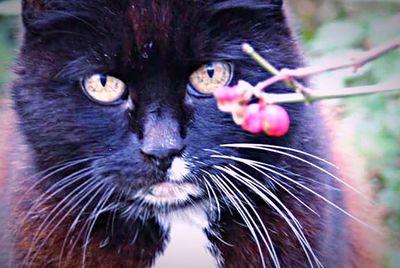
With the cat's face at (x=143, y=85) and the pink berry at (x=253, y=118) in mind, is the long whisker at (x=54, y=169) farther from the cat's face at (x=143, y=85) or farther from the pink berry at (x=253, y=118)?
the pink berry at (x=253, y=118)

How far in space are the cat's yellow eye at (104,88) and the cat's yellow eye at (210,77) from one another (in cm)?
9

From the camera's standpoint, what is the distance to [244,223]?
118 cm

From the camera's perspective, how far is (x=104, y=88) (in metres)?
1.04

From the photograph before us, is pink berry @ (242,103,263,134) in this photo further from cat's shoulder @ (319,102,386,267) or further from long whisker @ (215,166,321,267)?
cat's shoulder @ (319,102,386,267)

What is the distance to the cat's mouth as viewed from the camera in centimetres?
104

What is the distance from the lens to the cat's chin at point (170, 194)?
1037mm

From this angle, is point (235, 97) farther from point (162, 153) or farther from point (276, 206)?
point (276, 206)

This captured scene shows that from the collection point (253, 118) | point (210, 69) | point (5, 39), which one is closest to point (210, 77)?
point (210, 69)

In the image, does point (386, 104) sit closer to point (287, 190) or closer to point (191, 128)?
point (287, 190)

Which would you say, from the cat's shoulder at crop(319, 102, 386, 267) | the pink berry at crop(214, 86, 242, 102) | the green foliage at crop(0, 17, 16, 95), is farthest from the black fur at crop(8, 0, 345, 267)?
the green foliage at crop(0, 17, 16, 95)

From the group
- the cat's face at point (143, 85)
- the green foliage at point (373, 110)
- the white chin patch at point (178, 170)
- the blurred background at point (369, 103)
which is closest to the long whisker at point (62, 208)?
the cat's face at point (143, 85)

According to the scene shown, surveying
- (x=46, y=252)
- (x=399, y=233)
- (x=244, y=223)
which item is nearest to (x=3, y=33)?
(x=46, y=252)

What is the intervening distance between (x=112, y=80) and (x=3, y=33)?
69cm

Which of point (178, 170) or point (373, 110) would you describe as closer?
point (178, 170)
